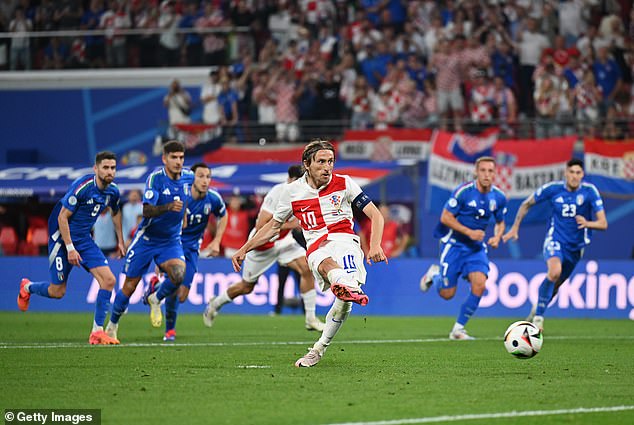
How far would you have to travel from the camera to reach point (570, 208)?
651 inches

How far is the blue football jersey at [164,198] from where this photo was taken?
13875mm

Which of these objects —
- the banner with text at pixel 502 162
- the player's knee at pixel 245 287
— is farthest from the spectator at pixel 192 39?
the player's knee at pixel 245 287

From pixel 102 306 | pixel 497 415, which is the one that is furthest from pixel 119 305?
pixel 497 415

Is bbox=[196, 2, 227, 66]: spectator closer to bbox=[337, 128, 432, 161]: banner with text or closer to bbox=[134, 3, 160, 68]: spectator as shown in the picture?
bbox=[134, 3, 160, 68]: spectator

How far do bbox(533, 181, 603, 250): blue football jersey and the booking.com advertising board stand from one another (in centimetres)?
442

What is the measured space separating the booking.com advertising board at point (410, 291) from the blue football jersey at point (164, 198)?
784cm

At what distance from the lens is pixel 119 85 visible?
29.5 metres

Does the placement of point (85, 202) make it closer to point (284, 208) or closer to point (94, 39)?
point (284, 208)

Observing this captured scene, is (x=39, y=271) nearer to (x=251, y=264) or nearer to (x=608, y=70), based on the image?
(x=251, y=264)

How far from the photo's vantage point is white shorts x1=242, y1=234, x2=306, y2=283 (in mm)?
16391

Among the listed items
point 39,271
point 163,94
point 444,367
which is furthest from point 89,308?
point 444,367

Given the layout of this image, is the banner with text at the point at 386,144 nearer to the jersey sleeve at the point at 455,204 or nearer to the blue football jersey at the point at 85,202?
the jersey sleeve at the point at 455,204

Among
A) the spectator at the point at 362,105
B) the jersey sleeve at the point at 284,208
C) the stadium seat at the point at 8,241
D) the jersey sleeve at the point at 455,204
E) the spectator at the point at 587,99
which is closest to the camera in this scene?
the jersey sleeve at the point at 284,208

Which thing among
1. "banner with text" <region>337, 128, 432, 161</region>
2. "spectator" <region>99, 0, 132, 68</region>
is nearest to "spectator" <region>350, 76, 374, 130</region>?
"banner with text" <region>337, 128, 432, 161</region>
